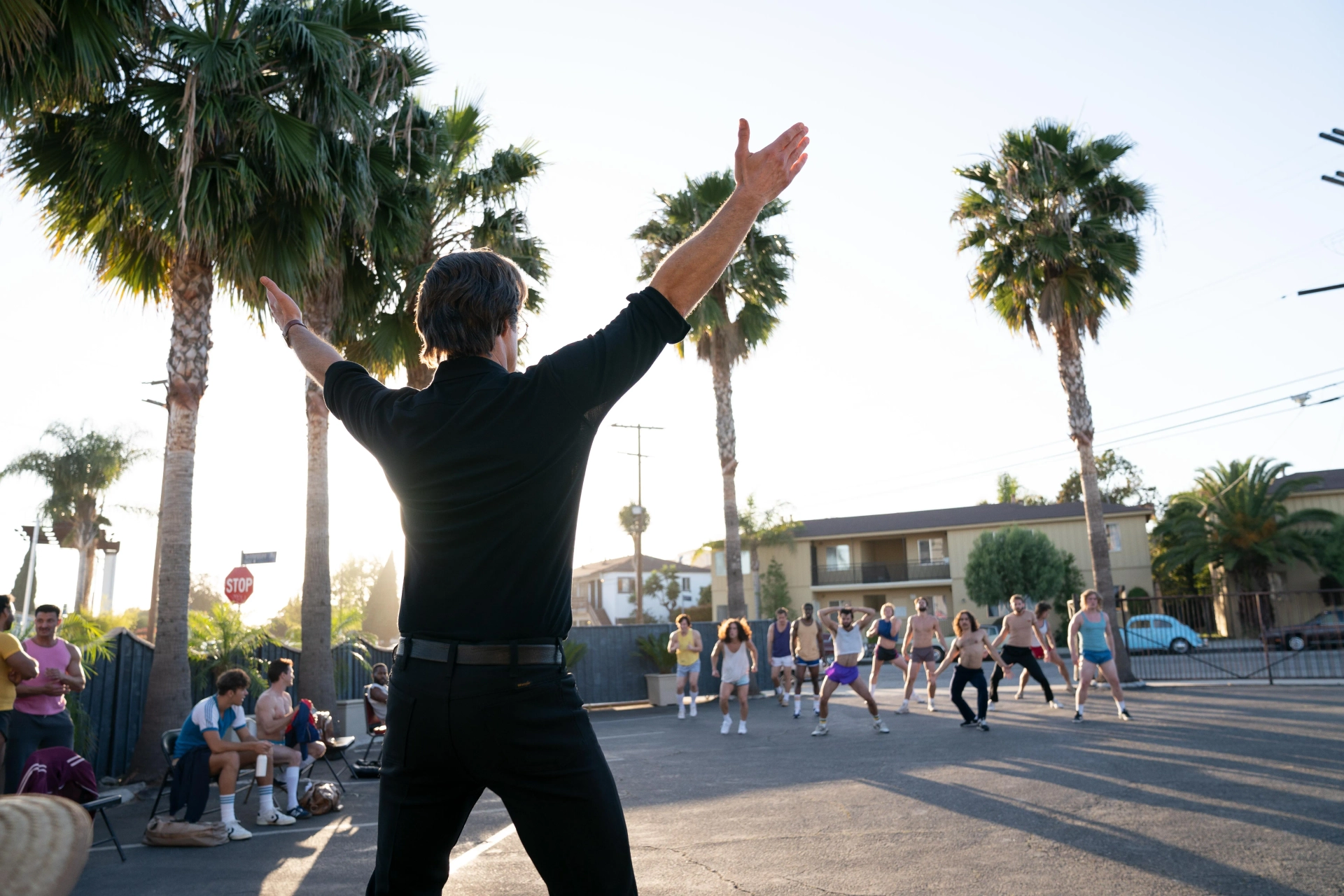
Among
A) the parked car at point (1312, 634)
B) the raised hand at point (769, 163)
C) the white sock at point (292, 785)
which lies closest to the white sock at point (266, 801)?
the white sock at point (292, 785)

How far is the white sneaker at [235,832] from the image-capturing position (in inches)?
305

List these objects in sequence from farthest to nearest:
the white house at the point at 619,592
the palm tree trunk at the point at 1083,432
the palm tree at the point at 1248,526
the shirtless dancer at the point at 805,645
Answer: the white house at the point at 619,592, the palm tree at the point at 1248,526, the palm tree trunk at the point at 1083,432, the shirtless dancer at the point at 805,645

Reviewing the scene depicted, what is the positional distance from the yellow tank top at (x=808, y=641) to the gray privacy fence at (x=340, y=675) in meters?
4.86

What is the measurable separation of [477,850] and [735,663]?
8.10m

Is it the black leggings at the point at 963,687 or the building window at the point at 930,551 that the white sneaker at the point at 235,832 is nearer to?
the black leggings at the point at 963,687

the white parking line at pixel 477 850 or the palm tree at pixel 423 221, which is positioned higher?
the palm tree at pixel 423 221

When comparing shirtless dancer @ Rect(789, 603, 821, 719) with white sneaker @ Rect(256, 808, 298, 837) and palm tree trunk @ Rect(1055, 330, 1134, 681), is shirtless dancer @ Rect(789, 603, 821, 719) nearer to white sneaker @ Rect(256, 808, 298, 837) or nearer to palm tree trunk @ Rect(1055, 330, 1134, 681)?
palm tree trunk @ Rect(1055, 330, 1134, 681)

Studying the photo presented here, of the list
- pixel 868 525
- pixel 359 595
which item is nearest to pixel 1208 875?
pixel 868 525

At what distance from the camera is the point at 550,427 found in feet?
6.36

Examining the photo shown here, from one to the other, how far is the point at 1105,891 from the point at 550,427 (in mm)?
4843

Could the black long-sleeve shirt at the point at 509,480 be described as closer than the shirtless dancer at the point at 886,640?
Yes

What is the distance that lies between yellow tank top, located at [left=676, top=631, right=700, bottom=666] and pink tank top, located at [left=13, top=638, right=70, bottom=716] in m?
10.4

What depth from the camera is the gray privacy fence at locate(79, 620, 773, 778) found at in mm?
11258

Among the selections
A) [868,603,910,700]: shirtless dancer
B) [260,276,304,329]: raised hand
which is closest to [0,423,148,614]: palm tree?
[868,603,910,700]: shirtless dancer
